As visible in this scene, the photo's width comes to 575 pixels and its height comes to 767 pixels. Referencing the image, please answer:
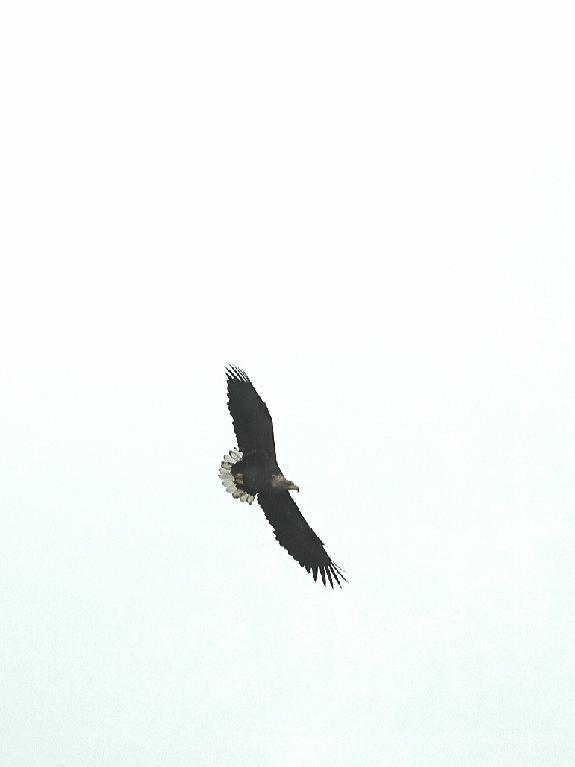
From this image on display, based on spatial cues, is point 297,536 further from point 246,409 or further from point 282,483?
point 246,409

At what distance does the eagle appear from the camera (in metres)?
17.0

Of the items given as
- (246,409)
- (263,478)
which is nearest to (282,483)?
(263,478)

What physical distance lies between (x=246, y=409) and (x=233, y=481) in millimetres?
1929

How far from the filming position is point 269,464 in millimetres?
17875

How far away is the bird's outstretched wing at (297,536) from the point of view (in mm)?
18141

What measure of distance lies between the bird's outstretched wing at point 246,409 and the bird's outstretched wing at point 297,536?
1.36 m

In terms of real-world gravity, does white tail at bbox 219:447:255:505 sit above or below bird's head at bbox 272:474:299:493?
above

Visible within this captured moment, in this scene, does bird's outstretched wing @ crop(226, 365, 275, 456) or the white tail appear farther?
the white tail

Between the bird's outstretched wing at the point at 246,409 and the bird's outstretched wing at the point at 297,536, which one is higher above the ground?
the bird's outstretched wing at the point at 246,409

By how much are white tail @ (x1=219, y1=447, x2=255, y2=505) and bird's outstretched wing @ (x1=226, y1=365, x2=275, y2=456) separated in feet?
3.75

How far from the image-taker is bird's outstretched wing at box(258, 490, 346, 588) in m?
18.1

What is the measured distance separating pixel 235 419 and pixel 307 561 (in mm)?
3047

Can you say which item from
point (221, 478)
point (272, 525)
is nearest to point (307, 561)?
point (272, 525)

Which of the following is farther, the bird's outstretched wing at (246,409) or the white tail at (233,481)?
the white tail at (233,481)
